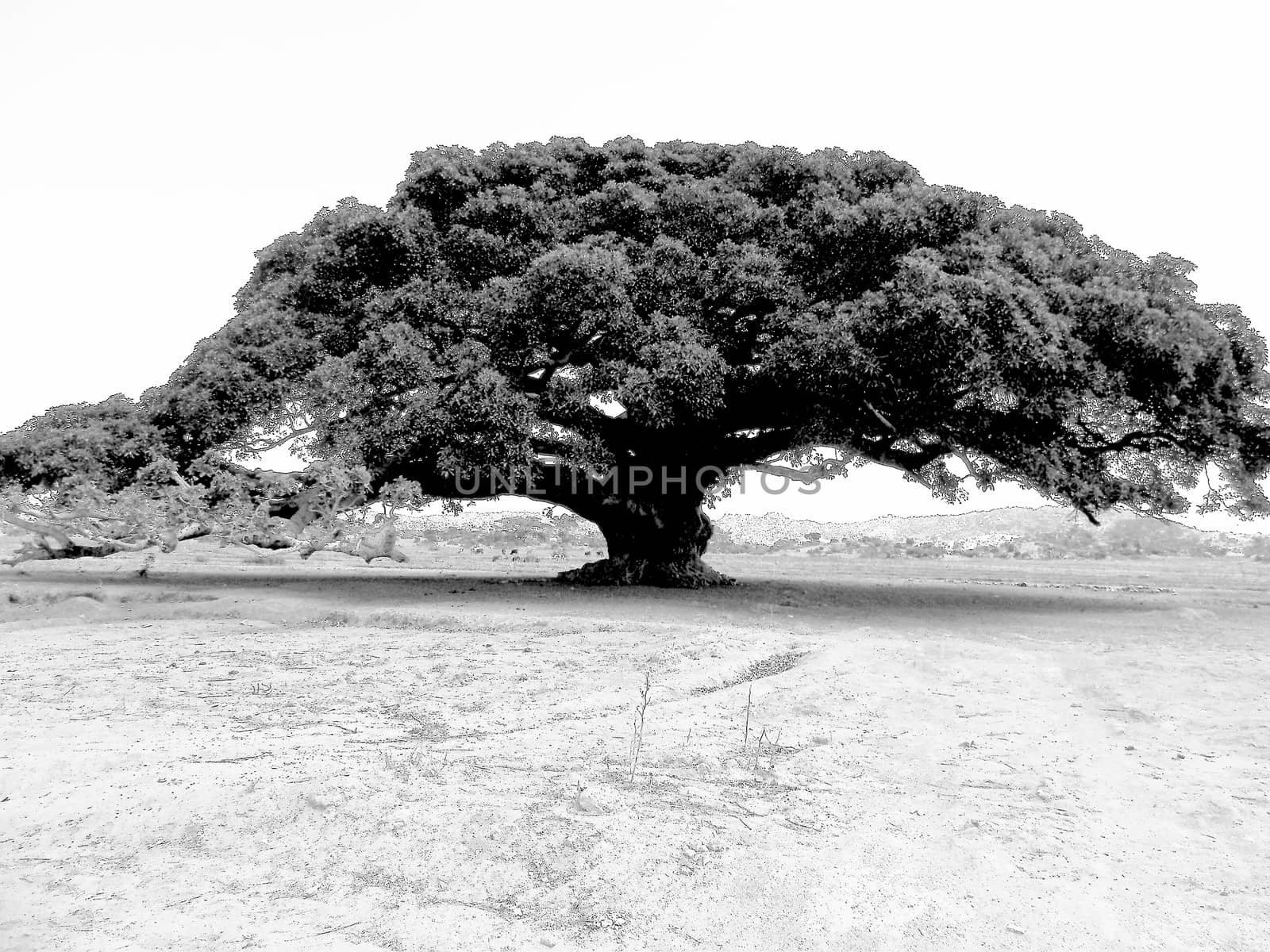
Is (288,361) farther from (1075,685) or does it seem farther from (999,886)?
(999,886)

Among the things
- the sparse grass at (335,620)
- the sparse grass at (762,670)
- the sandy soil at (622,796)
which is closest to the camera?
the sandy soil at (622,796)

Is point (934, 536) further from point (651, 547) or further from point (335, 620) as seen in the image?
point (335, 620)

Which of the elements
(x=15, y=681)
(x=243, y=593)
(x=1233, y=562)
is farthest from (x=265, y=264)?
(x=1233, y=562)

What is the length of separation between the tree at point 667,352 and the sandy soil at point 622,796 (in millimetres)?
4993

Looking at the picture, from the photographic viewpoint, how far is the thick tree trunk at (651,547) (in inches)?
703

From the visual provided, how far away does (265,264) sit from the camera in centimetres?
1823

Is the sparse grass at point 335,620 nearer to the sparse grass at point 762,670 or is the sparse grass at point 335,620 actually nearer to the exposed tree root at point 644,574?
the sparse grass at point 762,670

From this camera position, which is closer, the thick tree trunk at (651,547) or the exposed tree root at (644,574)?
the exposed tree root at (644,574)

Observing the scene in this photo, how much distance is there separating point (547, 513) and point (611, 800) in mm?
14668

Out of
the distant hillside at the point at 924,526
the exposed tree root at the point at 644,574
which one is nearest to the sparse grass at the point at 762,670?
the exposed tree root at the point at 644,574

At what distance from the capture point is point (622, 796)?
14.2ft

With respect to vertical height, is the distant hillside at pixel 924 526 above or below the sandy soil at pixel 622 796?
above

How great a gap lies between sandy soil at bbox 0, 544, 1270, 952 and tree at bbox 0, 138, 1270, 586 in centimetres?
499

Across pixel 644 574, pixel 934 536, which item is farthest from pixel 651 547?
pixel 934 536
